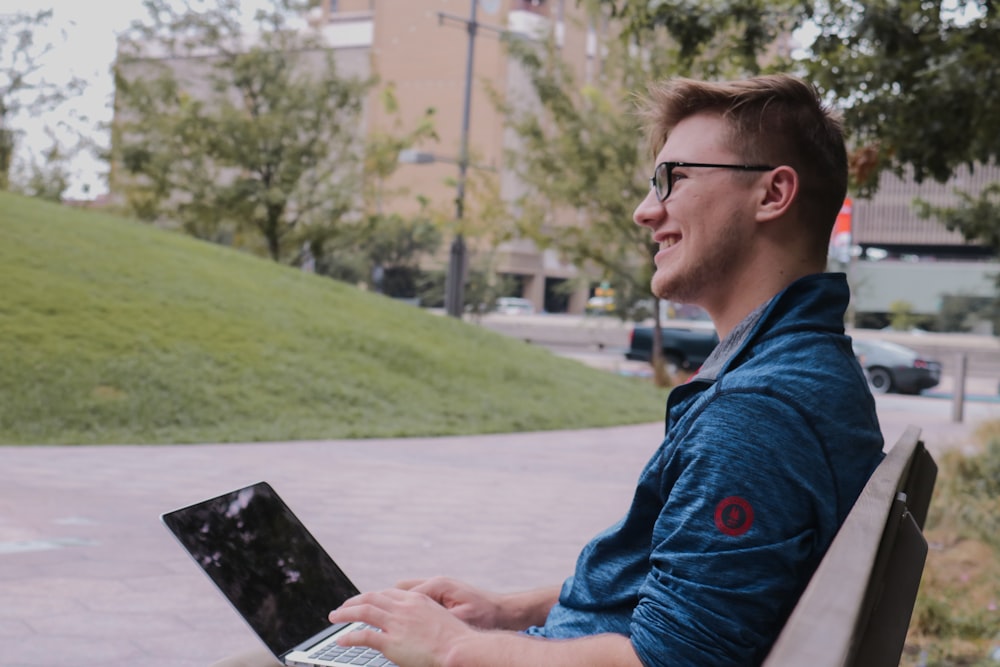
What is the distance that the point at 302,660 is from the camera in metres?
1.88

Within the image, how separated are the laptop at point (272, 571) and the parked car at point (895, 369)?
28.3 metres

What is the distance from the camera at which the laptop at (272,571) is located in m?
1.89

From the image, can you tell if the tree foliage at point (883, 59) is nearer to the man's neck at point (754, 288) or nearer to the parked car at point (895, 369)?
the man's neck at point (754, 288)

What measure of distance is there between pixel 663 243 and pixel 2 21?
37033 mm

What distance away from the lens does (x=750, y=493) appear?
1.58 metres

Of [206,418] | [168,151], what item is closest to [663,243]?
[206,418]

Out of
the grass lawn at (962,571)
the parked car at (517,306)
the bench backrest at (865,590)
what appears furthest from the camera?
the parked car at (517,306)

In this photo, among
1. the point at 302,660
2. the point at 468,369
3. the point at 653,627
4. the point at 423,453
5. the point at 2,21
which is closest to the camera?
the point at 653,627

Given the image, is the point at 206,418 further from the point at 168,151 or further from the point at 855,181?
the point at 168,151

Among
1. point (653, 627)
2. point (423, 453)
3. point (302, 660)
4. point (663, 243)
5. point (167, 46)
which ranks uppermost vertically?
point (167, 46)

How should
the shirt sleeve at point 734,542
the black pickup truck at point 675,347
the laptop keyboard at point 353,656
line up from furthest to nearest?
the black pickup truck at point 675,347, the laptop keyboard at point 353,656, the shirt sleeve at point 734,542

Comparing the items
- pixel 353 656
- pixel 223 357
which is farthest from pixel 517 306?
pixel 353 656

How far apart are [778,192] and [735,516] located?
62cm

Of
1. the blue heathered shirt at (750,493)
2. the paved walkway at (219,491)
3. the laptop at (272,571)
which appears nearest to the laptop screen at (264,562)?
the laptop at (272,571)
